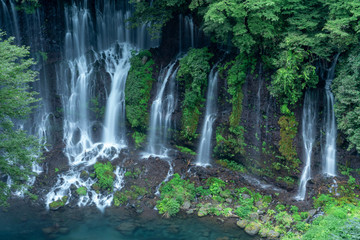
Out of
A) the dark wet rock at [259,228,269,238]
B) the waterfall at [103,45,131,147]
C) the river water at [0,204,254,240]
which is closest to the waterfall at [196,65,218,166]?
the river water at [0,204,254,240]

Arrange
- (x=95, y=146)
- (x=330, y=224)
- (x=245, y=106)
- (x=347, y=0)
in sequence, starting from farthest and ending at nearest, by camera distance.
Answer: (x=95, y=146) < (x=245, y=106) < (x=347, y=0) < (x=330, y=224)

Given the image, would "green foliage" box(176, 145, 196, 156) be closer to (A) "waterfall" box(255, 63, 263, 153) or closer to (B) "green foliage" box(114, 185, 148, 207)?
(B) "green foliage" box(114, 185, 148, 207)

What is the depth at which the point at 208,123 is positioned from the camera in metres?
16.5

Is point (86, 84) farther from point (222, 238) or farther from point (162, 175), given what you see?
point (222, 238)

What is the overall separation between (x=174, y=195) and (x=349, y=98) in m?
8.99

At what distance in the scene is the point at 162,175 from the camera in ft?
53.7

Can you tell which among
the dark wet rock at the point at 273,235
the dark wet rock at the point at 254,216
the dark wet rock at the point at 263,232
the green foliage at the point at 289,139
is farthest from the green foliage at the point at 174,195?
the green foliage at the point at 289,139

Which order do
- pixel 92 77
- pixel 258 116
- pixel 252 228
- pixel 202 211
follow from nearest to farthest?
pixel 252 228 < pixel 202 211 < pixel 258 116 < pixel 92 77

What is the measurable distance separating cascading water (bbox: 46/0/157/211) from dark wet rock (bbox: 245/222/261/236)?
724 centimetres

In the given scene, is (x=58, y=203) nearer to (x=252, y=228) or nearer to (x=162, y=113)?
(x=162, y=113)

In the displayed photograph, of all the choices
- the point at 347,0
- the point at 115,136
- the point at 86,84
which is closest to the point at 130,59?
the point at 86,84

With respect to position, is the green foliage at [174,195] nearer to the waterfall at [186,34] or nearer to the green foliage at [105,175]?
the green foliage at [105,175]

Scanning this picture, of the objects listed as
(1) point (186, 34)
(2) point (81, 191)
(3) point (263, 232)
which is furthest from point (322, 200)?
(1) point (186, 34)

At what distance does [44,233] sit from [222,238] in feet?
24.9
